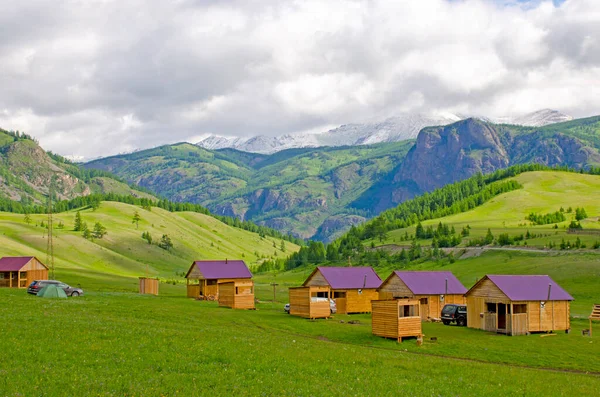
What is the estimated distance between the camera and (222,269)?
321 feet

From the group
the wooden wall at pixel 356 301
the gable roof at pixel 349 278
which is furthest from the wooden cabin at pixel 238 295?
the wooden wall at pixel 356 301

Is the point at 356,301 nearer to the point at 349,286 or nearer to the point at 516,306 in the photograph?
the point at 349,286

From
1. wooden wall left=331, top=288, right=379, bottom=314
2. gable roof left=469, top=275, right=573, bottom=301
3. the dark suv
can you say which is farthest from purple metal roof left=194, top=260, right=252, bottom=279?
gable roof left=469, top=275, right=573, bottom=301

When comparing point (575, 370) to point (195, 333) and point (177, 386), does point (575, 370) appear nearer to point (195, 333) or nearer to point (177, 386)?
point (195, 333)

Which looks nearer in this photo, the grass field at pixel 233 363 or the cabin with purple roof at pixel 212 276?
the grass field at pixel 233 363

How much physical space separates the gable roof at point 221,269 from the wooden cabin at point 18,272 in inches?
928

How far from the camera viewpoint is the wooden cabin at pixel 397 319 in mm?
50750

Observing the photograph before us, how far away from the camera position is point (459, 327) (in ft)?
216

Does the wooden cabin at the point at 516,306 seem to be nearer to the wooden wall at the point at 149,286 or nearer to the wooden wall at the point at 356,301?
the wooden wall at the point at 356,301

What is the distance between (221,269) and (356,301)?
25.5 m

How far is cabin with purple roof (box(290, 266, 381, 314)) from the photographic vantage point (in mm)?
81750

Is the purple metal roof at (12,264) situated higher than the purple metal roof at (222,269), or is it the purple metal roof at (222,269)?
the purple metal roof at (12,264)

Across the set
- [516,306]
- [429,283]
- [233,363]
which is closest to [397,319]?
[516,306]

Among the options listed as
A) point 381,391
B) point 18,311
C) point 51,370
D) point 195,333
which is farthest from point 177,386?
point 18,311
